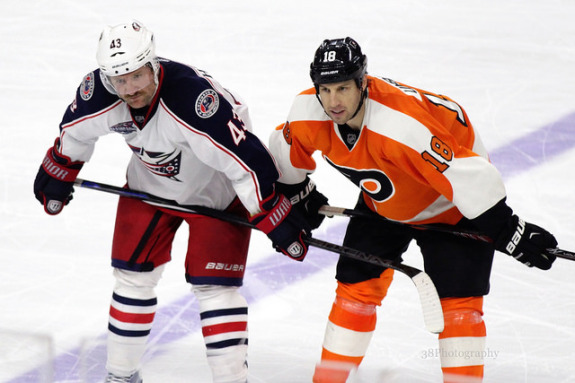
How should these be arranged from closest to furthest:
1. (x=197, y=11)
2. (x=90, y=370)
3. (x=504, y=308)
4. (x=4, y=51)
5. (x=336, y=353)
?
(x=336, y=353), (x=90, y=370), (x=504, y=308), (x=4, y=51), (x=197, y=11)

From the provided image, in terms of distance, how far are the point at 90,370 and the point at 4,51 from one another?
2973mm

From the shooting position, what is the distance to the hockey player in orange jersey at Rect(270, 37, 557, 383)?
2.74 m

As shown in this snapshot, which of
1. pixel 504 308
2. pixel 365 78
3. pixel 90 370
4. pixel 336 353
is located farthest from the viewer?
pixel 504 308

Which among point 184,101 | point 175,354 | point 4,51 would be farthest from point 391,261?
point 4,51

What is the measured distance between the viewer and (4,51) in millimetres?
5820

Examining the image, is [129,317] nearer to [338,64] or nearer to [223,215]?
[223,215]

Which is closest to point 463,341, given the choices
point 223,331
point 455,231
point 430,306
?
point 430,306

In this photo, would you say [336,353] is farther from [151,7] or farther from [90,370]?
[151,7]

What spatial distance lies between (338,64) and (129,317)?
3.88 feet

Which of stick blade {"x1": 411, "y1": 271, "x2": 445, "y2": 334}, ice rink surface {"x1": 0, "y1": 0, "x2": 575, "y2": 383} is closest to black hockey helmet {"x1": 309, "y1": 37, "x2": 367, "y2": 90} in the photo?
stick blade {"x1": 411, "y1": 271, "x2": 445, "y2": 334}

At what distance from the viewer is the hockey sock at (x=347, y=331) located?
303cm

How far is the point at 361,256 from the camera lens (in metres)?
2.97

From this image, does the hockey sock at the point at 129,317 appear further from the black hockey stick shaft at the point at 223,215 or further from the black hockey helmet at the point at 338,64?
the black hockey helmet at the point at 338,64

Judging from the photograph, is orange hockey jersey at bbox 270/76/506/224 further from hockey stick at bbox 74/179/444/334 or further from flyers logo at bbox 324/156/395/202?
hockey stick at bbox 74/179/444/334
